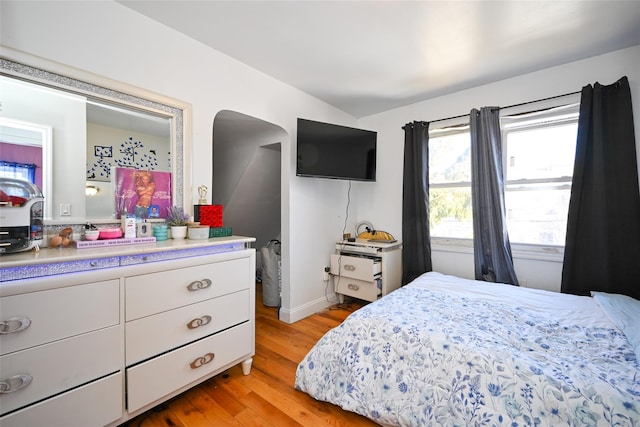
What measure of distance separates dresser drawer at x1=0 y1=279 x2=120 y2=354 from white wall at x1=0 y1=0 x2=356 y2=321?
2.86ft

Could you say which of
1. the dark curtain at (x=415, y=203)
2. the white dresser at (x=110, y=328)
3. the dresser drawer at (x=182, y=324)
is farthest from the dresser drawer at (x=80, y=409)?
the dark curtain at (x=415, y=203)

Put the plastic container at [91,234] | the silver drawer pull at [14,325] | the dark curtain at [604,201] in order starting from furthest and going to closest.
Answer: the dark curtain at [604,201] < the plastic container at [91,234] < the silver drawer pull at [14,325]

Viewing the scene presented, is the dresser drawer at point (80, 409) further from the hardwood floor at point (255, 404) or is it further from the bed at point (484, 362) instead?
the bed at point (484, 362)

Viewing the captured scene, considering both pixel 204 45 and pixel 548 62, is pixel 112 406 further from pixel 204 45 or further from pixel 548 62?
pixel 548 62

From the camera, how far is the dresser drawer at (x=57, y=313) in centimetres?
Result: 93

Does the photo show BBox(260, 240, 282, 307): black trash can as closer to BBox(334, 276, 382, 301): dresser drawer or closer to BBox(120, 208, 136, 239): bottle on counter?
BBox(334, 276, 382, 301): dresser drawer

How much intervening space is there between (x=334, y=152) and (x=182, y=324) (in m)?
1.96

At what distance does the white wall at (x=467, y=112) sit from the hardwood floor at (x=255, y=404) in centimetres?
190

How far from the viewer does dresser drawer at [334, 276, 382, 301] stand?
276 cm

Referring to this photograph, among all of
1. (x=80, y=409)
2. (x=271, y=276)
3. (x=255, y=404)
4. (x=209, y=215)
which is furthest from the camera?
(x=271, y=276)

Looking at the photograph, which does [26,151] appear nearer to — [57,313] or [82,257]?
[82,257]

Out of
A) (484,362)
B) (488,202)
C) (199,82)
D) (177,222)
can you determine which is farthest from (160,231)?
(488,202)

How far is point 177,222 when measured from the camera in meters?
1.67

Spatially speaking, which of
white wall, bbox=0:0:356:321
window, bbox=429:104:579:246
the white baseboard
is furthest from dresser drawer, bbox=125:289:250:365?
window, bbox=429:104:579:246
